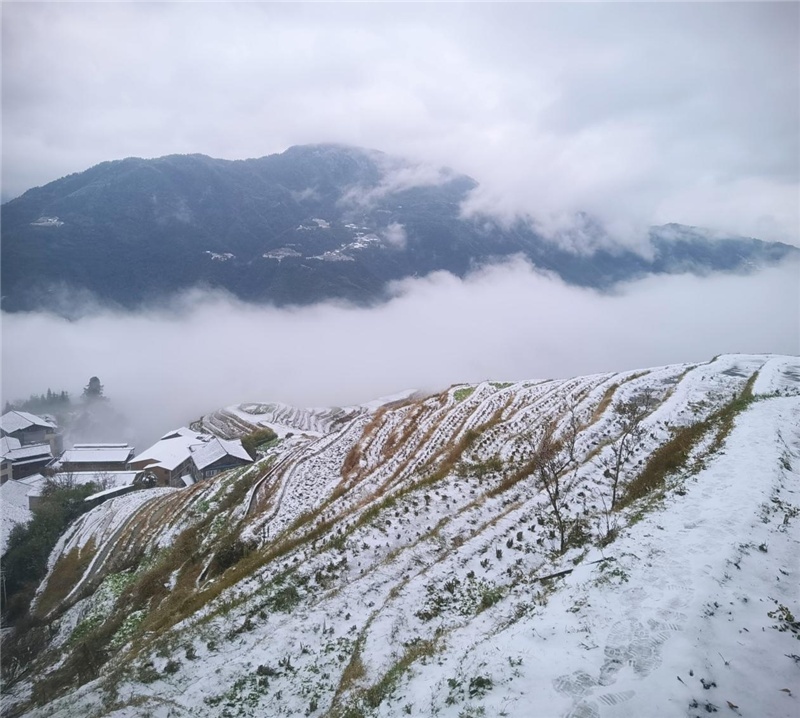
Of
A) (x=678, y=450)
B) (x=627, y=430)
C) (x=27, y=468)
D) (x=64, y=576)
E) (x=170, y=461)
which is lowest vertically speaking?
(x=27, y=468)

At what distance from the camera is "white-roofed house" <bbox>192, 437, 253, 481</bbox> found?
268 ft

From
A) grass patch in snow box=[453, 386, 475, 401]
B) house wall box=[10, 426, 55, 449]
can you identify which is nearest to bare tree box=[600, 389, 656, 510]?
grass patch in snow box=[453, 386, 475, 401]

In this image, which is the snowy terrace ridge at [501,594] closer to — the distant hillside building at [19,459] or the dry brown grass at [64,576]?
the dry brown grass at [64,576]

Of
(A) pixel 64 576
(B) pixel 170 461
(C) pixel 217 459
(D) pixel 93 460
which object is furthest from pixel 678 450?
(D) pixel 93 460

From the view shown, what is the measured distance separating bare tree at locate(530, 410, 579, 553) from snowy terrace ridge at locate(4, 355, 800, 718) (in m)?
0.23

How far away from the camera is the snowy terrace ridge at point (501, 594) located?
837cm

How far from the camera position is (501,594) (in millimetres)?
13008

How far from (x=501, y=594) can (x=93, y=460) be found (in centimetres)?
12184

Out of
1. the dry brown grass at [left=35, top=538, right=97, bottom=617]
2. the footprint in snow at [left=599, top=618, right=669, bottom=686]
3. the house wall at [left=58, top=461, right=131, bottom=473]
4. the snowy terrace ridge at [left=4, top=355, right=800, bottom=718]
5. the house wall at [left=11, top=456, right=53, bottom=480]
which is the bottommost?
the house wall at [left=58, top=461, right=131, bottom=473]

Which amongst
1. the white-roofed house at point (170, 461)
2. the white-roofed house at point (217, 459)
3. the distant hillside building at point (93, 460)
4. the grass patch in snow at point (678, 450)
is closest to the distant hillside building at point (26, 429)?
the distant hillside building at point (93, 460)

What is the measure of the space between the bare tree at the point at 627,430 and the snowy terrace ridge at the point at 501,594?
0.32 meters

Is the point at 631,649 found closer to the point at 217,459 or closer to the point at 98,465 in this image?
the point at 217,459

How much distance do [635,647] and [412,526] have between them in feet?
37.1

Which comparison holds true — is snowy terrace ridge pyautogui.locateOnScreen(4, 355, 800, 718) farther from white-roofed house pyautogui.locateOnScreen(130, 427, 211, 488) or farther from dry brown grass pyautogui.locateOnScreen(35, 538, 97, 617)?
white-roofed house pyautogui.locateOnScreen(130, 427, 211, 488)
